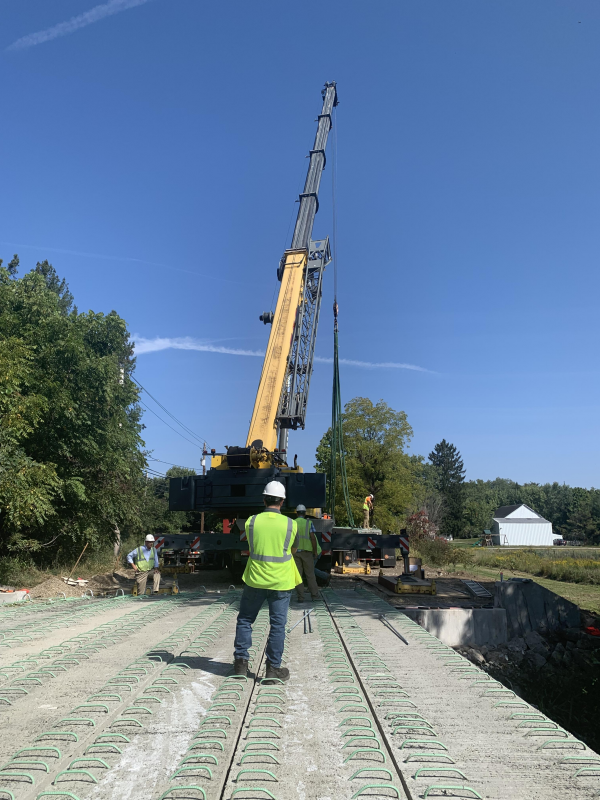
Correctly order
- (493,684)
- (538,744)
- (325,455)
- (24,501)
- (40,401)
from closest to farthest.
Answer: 1. (538,744)
2. (493,684)
3. (24,501)
4. (40,401)
5. (325,455)

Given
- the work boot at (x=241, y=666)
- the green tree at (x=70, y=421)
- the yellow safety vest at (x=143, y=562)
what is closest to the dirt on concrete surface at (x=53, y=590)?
the green tree at (x=70, y=421)

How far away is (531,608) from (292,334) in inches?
331

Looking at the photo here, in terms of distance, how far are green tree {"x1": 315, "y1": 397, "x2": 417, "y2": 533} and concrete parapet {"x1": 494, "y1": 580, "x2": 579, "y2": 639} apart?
19454 mm

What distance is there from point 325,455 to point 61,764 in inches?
1285

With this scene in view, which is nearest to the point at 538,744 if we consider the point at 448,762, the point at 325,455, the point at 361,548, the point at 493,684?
the point at 448,762

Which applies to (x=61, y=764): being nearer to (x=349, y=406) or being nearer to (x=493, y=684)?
(x=493, y=684)

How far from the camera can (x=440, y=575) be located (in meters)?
17.5

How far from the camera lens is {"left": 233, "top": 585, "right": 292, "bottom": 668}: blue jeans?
14.9ft

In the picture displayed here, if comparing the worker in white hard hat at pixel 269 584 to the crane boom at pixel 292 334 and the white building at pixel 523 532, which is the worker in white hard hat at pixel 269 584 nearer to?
the crane boom at pixel 292 334

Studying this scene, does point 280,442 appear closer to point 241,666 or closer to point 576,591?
point 241,666

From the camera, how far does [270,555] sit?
180 inches

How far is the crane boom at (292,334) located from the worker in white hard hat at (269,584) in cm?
746

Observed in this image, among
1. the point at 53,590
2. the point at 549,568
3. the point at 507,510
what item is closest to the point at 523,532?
the point at 507,510

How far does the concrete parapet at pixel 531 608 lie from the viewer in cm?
1070
